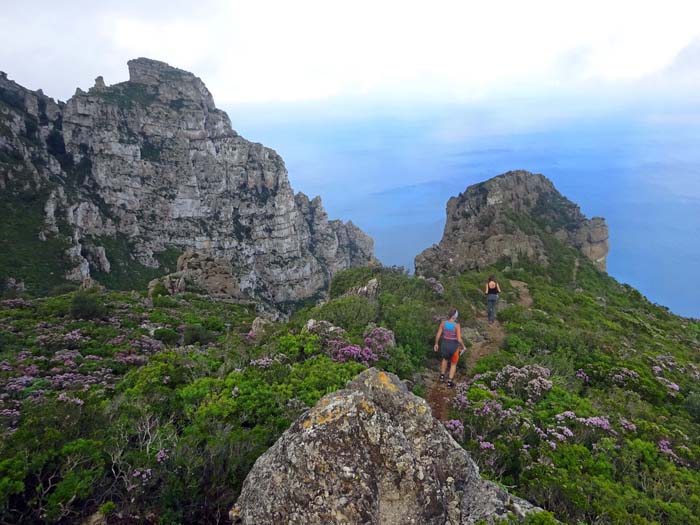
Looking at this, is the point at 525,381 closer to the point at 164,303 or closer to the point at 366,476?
the point at 366,476

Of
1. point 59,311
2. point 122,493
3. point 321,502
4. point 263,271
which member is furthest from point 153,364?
point 263,271

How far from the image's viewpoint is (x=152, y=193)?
98750mm

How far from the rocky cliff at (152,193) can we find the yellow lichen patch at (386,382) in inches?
2293

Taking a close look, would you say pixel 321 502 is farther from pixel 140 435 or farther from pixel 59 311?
pixel 59 311

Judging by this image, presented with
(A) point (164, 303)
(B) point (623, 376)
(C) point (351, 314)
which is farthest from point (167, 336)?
(B) point (623, 376)

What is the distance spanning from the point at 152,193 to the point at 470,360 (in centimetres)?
10481

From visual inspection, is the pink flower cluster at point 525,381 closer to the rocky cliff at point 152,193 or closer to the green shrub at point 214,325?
the green shrub at point 214,325

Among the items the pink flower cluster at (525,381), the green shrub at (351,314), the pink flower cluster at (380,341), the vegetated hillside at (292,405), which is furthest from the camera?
the green shrub at (351,314)

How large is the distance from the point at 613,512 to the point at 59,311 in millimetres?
21157

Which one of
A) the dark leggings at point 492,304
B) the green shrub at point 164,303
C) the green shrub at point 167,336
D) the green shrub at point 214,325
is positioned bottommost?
the green shrub at point 167,336

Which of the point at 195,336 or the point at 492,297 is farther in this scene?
the point at 492,297

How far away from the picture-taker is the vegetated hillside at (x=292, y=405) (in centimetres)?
512

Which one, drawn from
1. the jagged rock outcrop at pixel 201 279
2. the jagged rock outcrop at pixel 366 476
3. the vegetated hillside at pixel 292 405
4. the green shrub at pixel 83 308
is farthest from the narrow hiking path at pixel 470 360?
the jagged rock outcrop at pixel 201 279

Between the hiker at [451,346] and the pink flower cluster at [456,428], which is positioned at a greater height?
the hiker at [451,346]
